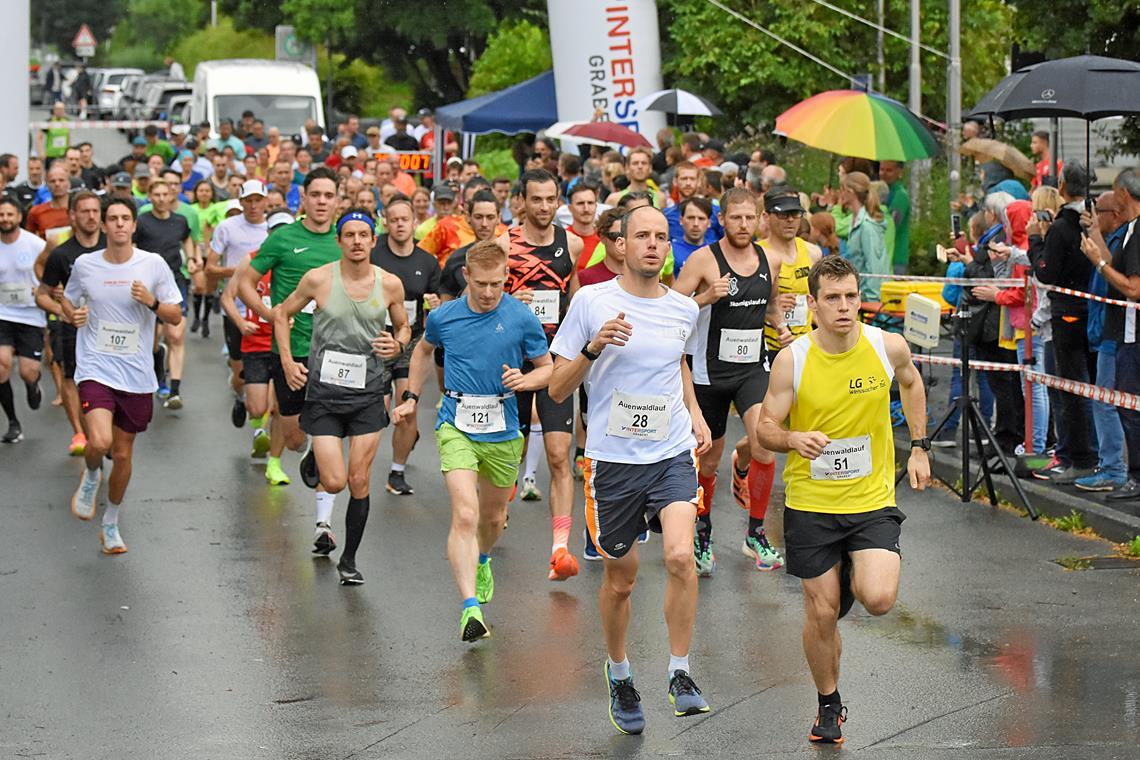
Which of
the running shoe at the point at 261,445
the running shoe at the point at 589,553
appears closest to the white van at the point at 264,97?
the running shoe at the point at 261,445

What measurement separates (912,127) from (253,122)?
20.1m

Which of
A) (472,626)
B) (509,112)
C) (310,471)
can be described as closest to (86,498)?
(310,471)

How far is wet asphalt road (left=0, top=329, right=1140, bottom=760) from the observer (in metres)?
7.07

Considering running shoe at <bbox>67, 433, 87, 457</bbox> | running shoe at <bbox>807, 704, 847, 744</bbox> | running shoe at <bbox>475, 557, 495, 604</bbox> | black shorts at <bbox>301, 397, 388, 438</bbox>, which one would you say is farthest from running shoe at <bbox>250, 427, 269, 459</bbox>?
running shoe at <bbox>807, 704, 847, 744</bbox>

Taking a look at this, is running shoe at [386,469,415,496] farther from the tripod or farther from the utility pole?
the utility pole

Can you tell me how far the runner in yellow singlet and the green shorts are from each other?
7.07ft

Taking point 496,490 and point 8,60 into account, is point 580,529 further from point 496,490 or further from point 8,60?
point 8,60

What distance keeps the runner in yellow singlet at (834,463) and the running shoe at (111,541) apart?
4.96 meters

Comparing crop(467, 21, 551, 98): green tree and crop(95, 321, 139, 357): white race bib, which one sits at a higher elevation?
crop(467, 21, 551, 98): green tree

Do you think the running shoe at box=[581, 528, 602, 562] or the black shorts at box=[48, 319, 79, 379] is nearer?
the running shoe at box=[581, 528, 602, 562]

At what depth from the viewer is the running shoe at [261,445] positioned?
14062mm

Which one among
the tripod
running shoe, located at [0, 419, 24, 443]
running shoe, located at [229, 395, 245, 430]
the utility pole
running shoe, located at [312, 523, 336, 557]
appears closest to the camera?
running shoe, located at [312, 523, 336, 557]

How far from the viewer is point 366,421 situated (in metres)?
10.0

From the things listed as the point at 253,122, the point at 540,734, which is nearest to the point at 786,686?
the point at 540,734
